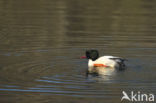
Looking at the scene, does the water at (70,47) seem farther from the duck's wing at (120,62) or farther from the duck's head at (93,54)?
the duck's head at (93,54)

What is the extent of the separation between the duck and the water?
25 cm

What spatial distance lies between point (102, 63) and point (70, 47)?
2489 mm

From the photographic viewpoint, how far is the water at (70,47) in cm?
1230

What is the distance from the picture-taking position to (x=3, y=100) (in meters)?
11.5

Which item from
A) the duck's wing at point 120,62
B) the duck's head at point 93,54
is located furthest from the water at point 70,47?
the duck's head at point 93,54

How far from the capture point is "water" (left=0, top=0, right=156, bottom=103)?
1230 centimetres

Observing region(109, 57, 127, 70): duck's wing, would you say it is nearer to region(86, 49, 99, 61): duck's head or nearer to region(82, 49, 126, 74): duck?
region(82, 49, 126, 74): duck

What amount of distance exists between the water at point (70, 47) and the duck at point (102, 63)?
0.25 m

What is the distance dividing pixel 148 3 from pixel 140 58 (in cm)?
1586

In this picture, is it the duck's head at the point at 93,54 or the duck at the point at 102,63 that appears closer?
the duck at the point at 102,63

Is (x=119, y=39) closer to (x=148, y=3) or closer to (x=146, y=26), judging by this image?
(x=146, y=26)

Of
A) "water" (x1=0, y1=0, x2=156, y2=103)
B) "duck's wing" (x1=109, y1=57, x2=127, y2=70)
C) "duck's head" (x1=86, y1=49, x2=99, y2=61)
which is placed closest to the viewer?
"water" (x1=0, y1=0, x2=156, y2=103)

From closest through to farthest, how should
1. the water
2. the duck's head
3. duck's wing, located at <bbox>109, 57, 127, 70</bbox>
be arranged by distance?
the water
duck's wing, located at <bbox>109, 57, 127, 70</bbox>
the duck's head

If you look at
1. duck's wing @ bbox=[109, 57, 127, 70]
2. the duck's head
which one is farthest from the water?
the duck's head
